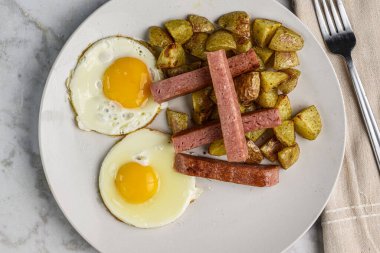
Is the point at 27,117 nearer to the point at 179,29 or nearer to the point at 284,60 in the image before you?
the point at 179,29

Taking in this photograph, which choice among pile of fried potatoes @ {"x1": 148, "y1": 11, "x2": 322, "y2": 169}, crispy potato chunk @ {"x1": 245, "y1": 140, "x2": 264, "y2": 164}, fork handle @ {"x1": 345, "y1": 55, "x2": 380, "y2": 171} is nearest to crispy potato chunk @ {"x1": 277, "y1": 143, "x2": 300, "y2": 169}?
pile of fried potatoes @ {"x1": 148, "y1": 11, "x2": 322, "y2": 169}

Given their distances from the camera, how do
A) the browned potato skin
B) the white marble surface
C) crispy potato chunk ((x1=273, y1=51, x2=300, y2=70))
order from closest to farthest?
1. the browned potato skin
2. crispy potato chunk ((x1=273, y1=51, x2=300, y2=70))
3. the white marble surface

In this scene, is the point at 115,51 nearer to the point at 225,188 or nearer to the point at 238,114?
the point at 238,114

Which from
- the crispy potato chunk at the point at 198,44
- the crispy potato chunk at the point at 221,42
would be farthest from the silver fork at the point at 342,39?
the crispy potato chunk at the point at 198,44

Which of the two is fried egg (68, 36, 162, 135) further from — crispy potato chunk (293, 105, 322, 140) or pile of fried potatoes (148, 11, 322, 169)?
crispy potato chunk (293, 105, 322, 140)

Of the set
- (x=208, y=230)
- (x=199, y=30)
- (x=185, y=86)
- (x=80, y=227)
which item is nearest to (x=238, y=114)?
(x=185, y=86)

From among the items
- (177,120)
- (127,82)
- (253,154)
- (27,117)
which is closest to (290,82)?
(253,154)
